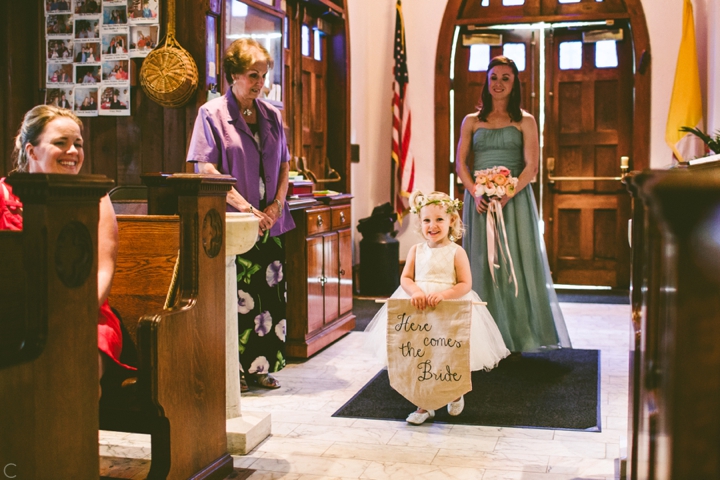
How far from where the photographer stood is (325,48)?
6.96 m

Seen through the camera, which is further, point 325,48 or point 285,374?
point 325,48

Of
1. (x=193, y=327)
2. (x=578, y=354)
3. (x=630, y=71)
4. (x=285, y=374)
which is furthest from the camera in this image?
(x=630, y=71)

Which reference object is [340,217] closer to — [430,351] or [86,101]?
[86,101]

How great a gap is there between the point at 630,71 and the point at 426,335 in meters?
5.13

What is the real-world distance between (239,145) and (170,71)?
0.80 meters

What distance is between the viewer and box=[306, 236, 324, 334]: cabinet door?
15.8ft

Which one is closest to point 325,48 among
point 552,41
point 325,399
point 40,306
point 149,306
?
point 552,41

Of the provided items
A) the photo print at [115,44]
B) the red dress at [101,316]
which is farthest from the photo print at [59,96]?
the red dress at [101,316]

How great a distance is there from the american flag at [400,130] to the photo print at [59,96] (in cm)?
371

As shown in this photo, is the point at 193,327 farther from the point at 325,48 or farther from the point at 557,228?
the point at 557,228

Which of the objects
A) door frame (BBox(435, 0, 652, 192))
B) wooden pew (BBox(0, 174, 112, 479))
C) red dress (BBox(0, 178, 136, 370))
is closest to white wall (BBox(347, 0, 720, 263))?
door frame (BBox(435, 0, 652, 192))

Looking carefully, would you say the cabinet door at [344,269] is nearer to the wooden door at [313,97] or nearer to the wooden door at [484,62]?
the wooden door at [313,97]

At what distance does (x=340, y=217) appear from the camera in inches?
215

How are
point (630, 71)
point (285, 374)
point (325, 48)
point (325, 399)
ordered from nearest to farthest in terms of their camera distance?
point (325, 399) < point (285, 374) < point (325, 48) < point (630, 71)
